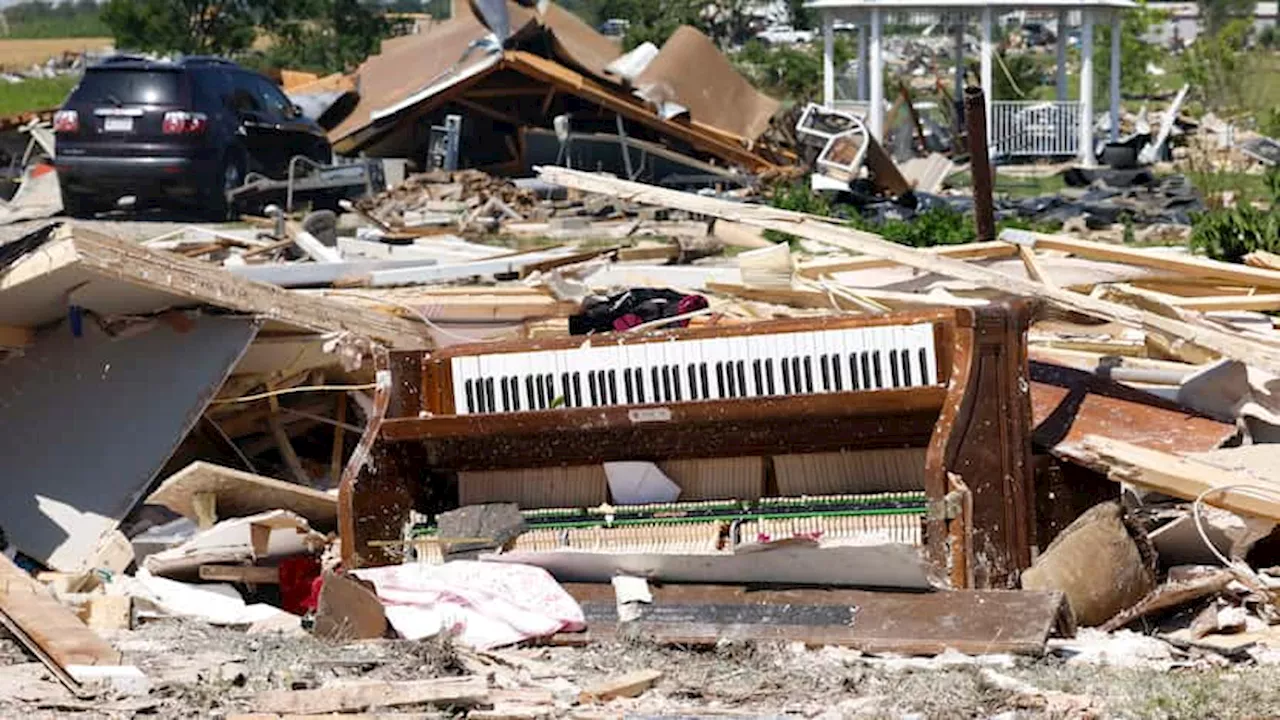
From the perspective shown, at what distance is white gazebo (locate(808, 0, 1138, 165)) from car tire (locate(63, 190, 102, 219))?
38.0 feet

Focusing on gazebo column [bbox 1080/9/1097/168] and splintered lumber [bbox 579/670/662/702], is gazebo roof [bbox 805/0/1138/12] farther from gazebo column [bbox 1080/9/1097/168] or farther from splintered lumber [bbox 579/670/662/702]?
splintered lumber [bbox 579/670/662/702]

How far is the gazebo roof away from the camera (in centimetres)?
3083

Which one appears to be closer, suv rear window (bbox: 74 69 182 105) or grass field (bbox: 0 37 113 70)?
suv rear window (bbox: 74 69 182 105)

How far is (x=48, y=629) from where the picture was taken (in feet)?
22.9

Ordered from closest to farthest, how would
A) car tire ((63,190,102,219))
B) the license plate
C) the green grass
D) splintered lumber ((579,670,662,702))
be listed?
splintered lumber ((579,670,662,702)) < the license plate < car tire ((63,190,102,219)) < the green grass

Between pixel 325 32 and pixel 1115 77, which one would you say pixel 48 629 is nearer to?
pixel 1115 77

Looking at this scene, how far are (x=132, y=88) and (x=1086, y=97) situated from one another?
14394 millimetres

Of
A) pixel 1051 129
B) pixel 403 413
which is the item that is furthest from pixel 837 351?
pixel 1051 129

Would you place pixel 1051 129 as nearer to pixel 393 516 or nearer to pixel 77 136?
pixel 77 136

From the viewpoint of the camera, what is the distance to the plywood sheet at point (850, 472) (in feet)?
24.7

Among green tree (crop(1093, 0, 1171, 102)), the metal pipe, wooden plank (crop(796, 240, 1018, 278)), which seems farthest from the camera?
green tree (crop(1093, 0, 1171, 102))

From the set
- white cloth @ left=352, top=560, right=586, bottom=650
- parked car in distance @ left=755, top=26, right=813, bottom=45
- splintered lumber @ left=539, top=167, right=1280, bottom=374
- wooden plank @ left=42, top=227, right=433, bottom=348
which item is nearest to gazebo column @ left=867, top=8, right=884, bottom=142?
wooden plank @ left=42, top=227, right=433, bottom=348

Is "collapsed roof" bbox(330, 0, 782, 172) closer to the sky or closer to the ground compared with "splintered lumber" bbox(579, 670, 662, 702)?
closer to the ground

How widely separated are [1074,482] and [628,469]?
1.56 m
